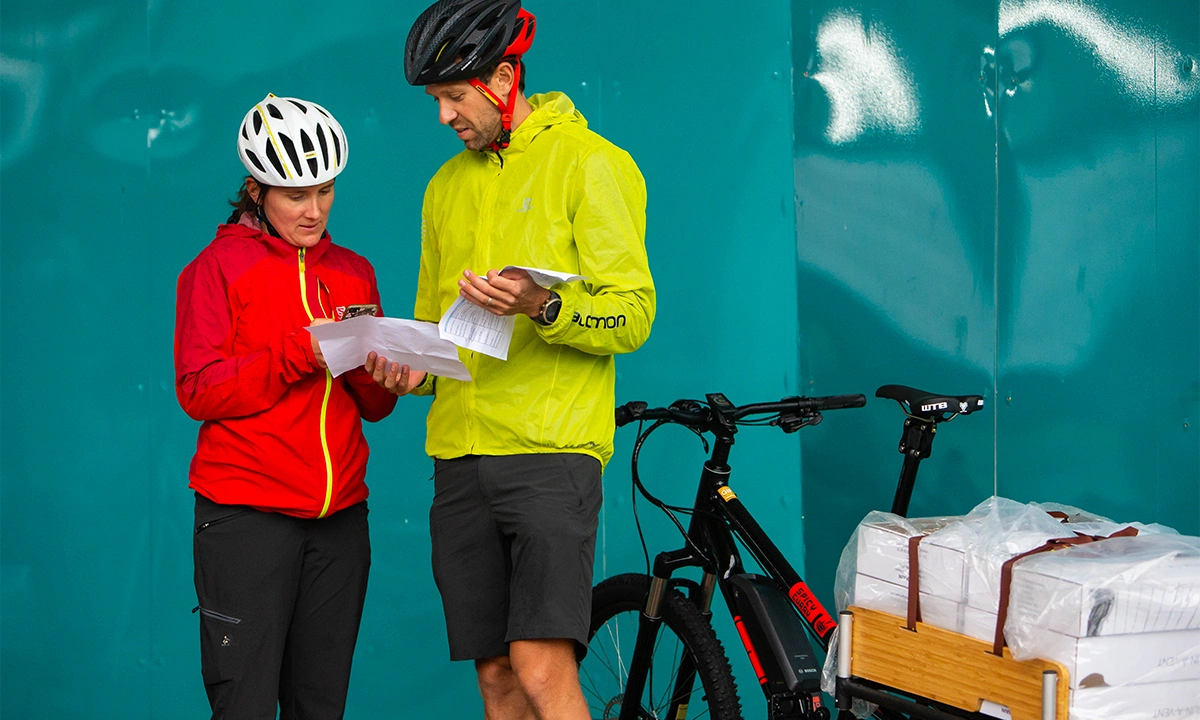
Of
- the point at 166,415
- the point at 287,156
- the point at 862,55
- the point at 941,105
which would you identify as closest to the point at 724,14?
the point at 862,55

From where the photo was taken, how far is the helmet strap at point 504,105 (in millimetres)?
2311

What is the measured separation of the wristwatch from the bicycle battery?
33.7 inches

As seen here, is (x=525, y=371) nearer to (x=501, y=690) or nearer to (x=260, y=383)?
(x=260, y=383)

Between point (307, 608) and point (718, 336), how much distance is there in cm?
173

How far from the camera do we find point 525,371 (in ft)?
7.52

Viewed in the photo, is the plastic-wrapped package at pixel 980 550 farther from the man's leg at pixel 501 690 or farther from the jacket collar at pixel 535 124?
the jacket collar at pixel 535 124

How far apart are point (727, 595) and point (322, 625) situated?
896 millimetres

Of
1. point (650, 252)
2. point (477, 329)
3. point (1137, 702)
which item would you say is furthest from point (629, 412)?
point (1137, 702)

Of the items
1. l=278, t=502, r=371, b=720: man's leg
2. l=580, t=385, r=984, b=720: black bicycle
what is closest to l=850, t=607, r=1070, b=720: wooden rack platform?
l=580, t=385, r=984, b=720: black bicycle

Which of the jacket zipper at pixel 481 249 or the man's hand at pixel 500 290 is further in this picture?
the jacket zipper at pixel 481 249

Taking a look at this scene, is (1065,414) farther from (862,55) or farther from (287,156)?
(287,156)

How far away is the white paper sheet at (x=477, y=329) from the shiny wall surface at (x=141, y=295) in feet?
4.99

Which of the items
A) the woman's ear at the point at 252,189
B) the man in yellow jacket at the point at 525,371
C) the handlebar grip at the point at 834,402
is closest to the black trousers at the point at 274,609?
the man in yellow jacket at the point at 525,371

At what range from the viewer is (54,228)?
3523mm
